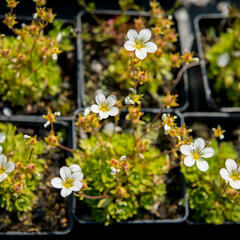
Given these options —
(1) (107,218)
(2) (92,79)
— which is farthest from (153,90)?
(1) (107,218)

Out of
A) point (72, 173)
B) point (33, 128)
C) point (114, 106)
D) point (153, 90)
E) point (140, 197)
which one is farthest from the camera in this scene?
point (153, 90)

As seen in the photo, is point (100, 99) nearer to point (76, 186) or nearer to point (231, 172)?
point (76, 186)

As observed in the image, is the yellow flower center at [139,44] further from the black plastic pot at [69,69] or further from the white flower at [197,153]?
the black plastic pot at [69,69]

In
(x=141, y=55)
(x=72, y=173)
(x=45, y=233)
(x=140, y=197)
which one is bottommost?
(x=45, y=233)

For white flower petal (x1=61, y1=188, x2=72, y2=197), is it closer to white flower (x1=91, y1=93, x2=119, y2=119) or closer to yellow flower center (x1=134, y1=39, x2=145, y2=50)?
white flower (x1=91, y1=93, x2=119, y2=119)

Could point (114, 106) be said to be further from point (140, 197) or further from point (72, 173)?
point (140, 197)

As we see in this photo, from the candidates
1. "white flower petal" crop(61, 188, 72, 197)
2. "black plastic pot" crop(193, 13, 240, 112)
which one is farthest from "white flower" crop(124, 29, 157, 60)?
"black plastic pot" crop(193, 13, 240, 112)

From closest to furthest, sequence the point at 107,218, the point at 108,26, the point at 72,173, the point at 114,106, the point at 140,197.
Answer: the point at 72,173, the point at 114,106, the point at 107,218, the point at 140,197, the point at 108,26
